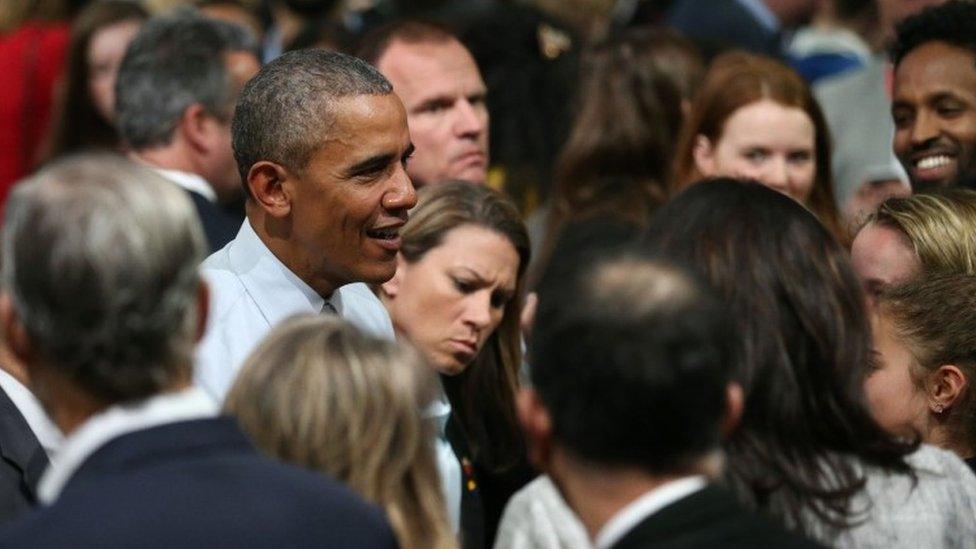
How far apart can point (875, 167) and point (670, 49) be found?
91 cm

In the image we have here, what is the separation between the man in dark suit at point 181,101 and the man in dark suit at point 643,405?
3771mm

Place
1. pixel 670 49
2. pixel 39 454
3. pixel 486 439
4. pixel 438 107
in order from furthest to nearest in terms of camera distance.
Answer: pixel 670 49
pixel 438 107
pixel 486 439
pixel 39 454

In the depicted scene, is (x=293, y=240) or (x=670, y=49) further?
(x=670, y=49)

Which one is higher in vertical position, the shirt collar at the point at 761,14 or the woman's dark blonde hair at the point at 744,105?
the woman's dark blonde hair at the point at 744,105

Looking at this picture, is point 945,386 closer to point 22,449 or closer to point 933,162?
point 933,162

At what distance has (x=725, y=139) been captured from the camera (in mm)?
6551

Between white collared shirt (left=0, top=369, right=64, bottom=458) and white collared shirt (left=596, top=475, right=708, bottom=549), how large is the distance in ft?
6.58

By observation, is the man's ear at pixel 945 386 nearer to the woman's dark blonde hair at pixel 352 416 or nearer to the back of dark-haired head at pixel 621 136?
the woman's dark blonde hair at pixel 352 416

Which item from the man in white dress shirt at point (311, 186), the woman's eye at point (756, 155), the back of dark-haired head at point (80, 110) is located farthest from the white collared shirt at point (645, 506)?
the back of dark-haired head at point (80, 110)

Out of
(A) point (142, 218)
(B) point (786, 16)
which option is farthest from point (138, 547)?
(B) point (786, 16)

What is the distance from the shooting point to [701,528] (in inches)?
108

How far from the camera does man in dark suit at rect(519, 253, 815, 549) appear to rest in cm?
275

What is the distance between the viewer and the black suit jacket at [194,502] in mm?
2641

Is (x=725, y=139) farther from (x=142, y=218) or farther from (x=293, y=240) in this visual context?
(x=142, y=218)
